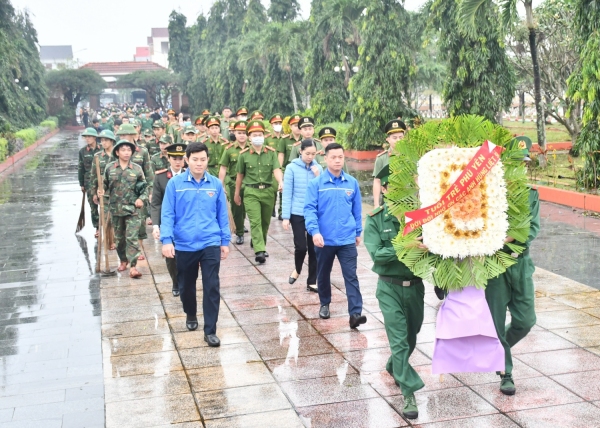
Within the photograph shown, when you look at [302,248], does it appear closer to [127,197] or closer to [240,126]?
[127,197]

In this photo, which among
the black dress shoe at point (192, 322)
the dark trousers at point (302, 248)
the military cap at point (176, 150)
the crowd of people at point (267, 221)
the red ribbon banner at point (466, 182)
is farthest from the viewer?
the military cap at point (176, 150)

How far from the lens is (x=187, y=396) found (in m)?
5.93

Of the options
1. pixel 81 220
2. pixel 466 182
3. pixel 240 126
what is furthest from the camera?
pixel 81 220

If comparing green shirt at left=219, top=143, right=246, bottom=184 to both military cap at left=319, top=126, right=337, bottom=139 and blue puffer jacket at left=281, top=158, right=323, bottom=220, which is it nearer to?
Answer: blue puffer jacket at left=281, top=158, right=323, bottom=220

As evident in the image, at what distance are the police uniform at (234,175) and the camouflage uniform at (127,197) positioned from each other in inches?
59.4

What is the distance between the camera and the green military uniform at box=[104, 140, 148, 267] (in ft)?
33.4

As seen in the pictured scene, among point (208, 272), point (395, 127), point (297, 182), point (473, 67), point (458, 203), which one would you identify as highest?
point (473, 67)

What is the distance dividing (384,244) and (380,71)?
69.4 feet

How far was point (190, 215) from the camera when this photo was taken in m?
7.24

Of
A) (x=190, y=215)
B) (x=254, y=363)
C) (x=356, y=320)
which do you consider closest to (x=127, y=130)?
(x=190, y=215)

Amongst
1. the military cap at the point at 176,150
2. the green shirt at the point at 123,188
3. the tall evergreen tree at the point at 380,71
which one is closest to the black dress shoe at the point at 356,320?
the military cap at the point at 176,150

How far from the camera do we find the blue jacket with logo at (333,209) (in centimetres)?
758

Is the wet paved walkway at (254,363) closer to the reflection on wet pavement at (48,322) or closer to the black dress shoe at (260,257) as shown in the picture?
the reflection on wet pavement at (48,322)

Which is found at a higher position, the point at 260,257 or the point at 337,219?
the point at 337,219
